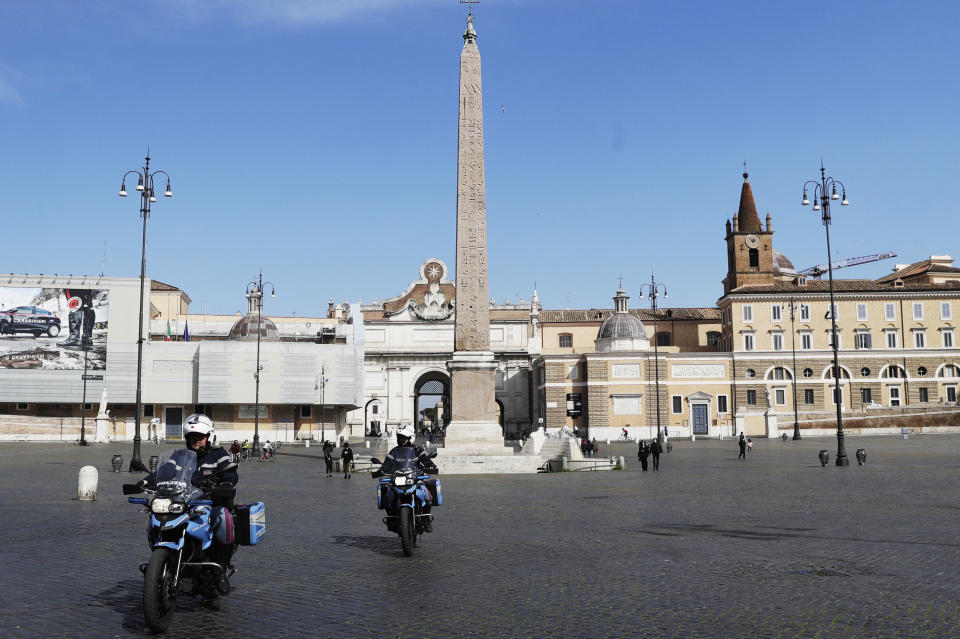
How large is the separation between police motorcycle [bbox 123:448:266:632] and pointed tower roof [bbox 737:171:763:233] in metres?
74.8

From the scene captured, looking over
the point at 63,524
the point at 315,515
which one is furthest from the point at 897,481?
the point at 63,524

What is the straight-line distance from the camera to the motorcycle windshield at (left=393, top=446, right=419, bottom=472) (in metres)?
10.1

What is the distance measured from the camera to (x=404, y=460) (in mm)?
10078

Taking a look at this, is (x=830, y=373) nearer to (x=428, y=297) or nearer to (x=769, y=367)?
(x=769, y=367)

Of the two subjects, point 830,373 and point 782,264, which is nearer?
point 830,373

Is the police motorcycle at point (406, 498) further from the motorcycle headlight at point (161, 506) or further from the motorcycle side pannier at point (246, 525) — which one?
the motorcycle headlight at point (161, 506)

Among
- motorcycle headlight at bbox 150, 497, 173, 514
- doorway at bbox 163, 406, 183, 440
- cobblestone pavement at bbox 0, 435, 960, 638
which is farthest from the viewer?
doorway at bbox 163, 406, 183, 440

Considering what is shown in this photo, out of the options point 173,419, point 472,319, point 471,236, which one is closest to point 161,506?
point 472,319

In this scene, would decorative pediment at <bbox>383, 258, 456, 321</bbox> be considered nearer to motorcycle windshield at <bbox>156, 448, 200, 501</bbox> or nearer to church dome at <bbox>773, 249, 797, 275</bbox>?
church dome at <bbox>773, 249, 797, 275</bbox>

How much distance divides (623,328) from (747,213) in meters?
20.4

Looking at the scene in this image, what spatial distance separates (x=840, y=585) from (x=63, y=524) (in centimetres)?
1011

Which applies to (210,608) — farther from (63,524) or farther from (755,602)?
(63,524)

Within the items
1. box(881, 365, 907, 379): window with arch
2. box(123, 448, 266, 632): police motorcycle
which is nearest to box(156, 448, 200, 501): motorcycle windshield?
box(123, 448, 266, 632): police motorcycle

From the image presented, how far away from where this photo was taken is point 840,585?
7855 millimetres
